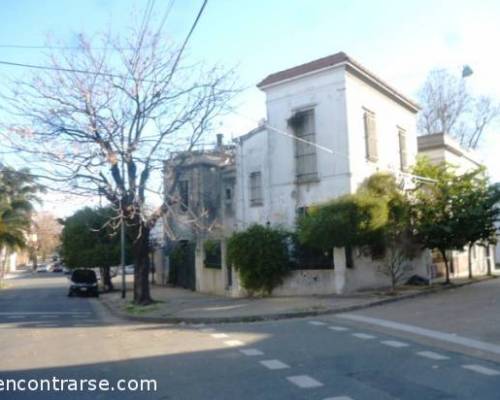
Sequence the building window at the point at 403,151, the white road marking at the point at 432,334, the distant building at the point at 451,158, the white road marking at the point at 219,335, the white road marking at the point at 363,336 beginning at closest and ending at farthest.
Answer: the white road marking at the point at 432,334 < the white road marking at the point at 363,336 < the white road marking at the point at 219,335 < the building window at the point at 403,151 < the distant building at the point at 451,158

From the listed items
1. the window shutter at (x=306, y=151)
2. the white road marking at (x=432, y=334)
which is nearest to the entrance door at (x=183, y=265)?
the window shutter at (x=306, y=151)

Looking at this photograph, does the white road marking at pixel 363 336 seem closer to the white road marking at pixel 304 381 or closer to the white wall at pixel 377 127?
the white road marking at pixel 304 381

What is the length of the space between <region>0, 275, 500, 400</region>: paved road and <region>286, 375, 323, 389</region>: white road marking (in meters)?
0.01

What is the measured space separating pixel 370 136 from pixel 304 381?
54.6ft

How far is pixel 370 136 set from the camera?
2239cm

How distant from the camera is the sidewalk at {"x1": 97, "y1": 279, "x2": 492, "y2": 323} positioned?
14.6 meters

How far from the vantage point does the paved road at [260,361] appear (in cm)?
675

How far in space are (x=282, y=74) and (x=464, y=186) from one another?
916 cm

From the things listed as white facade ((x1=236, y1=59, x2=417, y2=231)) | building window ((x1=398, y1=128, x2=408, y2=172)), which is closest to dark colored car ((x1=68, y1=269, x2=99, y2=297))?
white facade ((x1=236, y1=59, x2=417, y2=231))

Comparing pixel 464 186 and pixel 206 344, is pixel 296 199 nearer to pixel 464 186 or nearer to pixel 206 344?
pixel 464 186

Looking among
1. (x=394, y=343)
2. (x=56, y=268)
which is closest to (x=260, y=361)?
(x=394, y=343)

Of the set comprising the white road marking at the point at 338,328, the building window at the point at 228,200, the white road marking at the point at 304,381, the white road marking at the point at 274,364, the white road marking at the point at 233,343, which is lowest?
the white road marking at the point at 338,328

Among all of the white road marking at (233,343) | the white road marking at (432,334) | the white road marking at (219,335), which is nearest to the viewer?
the white road marking at (432,334)

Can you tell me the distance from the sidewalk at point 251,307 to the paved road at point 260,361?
97cm
